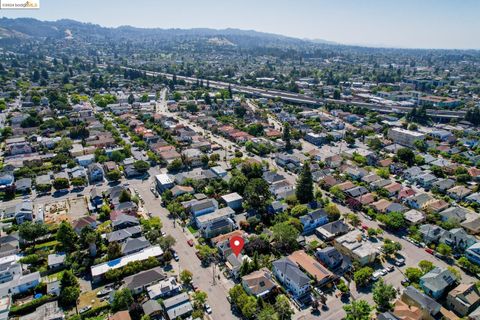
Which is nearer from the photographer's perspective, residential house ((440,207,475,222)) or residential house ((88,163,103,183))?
residential house ((440,207,475,222))

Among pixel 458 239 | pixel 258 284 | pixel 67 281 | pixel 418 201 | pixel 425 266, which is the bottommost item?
pixel 67 281

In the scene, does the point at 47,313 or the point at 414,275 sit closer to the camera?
the point at 47,313

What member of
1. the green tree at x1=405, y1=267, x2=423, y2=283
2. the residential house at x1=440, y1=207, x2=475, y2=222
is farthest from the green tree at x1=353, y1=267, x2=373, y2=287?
the residential house at x1=440, y1=207, x2=475, y2=222

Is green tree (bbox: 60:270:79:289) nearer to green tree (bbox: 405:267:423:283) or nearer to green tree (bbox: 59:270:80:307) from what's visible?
green tree (bbox: 59:270:80:307)

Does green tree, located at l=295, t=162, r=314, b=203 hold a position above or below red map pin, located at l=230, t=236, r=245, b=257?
above

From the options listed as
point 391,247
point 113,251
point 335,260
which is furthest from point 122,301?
point 391,247

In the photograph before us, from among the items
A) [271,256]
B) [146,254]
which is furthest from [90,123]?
[271,256]

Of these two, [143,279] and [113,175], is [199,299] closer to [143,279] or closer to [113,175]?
[143,279]
